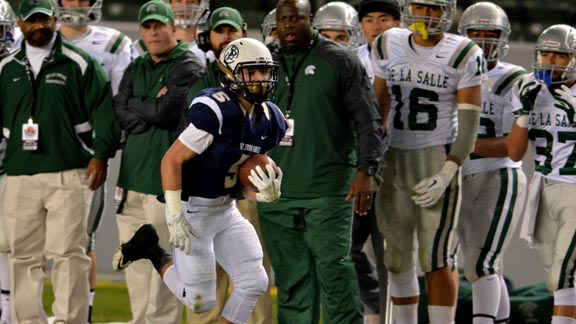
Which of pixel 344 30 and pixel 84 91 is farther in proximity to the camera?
pixel 344 30

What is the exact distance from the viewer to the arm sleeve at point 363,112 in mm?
6359

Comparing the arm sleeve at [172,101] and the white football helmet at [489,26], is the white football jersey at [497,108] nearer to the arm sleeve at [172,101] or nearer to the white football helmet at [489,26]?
the white football helmet at [489,26]

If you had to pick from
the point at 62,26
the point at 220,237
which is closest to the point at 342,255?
the point at 220,237

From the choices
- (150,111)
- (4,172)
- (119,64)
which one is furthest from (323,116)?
(4,172)

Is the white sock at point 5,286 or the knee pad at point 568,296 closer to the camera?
the knee pad at point 568,296

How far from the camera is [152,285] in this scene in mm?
6887

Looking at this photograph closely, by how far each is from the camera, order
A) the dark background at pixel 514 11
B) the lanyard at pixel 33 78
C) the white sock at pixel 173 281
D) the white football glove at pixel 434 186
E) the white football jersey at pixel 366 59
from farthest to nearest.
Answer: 1. the dark background at pixel 514 11
2. the white football jersey at pixel 366 59
3. the lanyard at pixel 33 78
4. the white football glove at pixel 434 186
5. the white sock at pixel 173 281

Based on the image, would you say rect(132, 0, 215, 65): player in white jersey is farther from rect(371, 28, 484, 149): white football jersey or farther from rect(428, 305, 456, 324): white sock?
rect(428, 305, 456, 324): white sock

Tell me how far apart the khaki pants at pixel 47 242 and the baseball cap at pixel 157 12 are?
2.90ft

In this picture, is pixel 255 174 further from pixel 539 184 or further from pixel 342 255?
pixel 539 184

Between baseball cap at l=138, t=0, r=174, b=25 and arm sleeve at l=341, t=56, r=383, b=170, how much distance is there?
1.09m

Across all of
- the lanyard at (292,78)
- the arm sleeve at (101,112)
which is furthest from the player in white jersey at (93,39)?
the lanyard at (292,78)

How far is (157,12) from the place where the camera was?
700 centimetres

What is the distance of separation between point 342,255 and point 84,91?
1696mm
